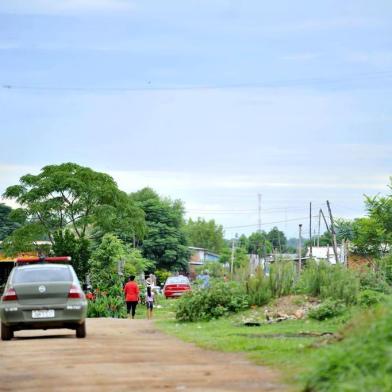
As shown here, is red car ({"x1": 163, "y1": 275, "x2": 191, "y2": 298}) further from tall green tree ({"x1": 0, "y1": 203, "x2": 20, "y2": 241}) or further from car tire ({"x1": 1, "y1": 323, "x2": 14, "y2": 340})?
tall green tree ({"x1": 0, "y1": 203, "x2": 20, "y2": 241})

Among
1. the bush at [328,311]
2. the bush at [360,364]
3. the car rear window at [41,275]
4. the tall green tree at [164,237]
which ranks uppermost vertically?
the tall green tree at [164,237]

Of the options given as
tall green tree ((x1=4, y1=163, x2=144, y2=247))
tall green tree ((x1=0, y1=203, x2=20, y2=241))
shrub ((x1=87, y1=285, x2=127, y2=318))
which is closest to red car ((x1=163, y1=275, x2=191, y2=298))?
tall green tree ((x1=4, y1=163, x2=144, y2=247))

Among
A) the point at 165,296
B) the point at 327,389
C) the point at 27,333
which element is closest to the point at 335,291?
the point at 27,333

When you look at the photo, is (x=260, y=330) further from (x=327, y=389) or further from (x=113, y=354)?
(x=327, y=389)

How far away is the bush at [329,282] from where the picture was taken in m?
26.5

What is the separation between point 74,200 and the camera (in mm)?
70625

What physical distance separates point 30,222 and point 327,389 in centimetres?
6381

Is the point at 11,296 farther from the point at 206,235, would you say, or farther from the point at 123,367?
the point at 206,235

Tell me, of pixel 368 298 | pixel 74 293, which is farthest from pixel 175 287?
pixel 74 293

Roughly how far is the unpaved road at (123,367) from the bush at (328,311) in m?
4.36

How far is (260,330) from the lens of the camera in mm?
22562

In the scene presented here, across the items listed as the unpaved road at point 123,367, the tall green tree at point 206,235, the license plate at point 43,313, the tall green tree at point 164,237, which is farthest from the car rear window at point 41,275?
the tall green tree at point 206,235

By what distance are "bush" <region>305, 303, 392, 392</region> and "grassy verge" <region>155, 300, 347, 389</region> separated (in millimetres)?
430

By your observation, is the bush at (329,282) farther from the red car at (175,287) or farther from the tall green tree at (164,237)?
the tall green tree at (164,237)
